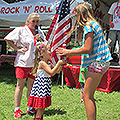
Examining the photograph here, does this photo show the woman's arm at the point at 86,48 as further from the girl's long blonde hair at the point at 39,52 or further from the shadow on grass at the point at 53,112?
the shadow on grass at the point at 53,112

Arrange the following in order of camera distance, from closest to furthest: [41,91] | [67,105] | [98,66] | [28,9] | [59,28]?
[98,66]
[41,91]
[67,105]
[59,28]
[28,9]

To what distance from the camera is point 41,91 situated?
2.92 meters

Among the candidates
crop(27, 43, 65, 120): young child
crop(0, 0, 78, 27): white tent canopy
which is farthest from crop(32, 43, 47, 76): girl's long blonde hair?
crop(0, 0, 78, 27): white tent canopy

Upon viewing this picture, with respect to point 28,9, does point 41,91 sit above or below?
below

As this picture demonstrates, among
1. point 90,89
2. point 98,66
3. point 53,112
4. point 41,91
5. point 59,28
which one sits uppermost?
point 59,28

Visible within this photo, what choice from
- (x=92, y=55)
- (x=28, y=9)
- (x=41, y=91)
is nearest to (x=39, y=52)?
(x=41, y=91)

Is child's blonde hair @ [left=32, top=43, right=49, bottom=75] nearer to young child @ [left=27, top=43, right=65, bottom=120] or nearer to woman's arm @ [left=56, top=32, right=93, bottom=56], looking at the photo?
young child @ [left=27, top=43, right=65, bottom=120]

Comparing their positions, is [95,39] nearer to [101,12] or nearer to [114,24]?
[114,24]

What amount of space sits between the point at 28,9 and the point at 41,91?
4.18 m

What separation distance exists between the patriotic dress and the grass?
59 centimetres

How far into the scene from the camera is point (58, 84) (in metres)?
6.18

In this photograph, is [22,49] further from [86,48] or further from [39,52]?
[86,48]

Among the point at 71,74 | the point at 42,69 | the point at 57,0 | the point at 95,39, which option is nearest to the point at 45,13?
the point at 57,0

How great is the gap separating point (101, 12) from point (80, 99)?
5077 mm
